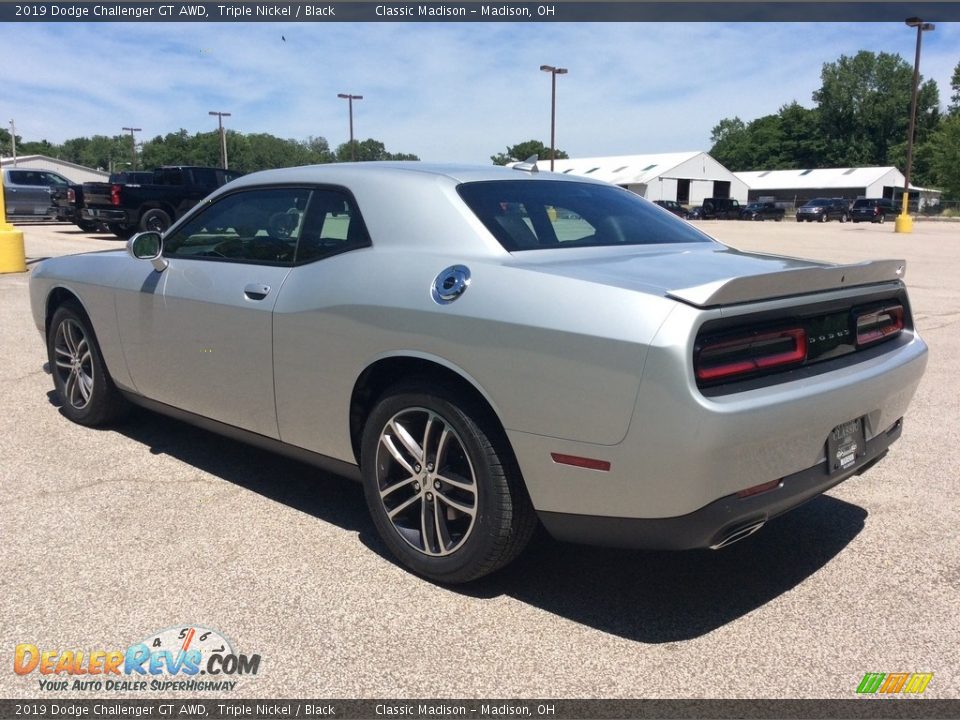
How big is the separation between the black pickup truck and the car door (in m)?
16.1

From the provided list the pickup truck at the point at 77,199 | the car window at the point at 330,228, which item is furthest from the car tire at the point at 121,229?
the car window at the point at 330,228

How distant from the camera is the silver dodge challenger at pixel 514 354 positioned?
8.59ft

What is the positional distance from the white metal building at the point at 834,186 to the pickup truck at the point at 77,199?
71.5m

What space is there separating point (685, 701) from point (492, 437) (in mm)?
1024

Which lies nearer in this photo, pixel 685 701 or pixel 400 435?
pixel 685 701

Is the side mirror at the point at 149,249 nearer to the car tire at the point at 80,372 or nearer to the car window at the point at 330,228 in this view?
the car tire at the point at 80,372

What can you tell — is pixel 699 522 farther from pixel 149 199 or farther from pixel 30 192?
pixel 30 192

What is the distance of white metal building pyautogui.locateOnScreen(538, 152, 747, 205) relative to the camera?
6994 cm

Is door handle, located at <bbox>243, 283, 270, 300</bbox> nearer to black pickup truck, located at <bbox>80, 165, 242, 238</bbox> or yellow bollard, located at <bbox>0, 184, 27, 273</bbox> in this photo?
yellow bollard, located at <bbox>0, 184, 27, 273</bbox>

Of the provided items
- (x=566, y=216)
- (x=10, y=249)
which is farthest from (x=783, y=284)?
(x=10, y=249)

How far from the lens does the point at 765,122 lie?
389ft

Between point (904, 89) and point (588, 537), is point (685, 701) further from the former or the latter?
point (904, 89)

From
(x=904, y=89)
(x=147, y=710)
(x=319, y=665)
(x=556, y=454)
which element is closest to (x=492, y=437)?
(x=556, y=454)

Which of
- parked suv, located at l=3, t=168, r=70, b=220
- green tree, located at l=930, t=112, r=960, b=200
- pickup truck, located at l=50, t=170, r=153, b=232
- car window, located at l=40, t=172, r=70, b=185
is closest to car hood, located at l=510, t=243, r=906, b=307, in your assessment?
pickup truck, located at l=50, t=170, r=153, b=232
